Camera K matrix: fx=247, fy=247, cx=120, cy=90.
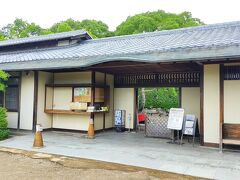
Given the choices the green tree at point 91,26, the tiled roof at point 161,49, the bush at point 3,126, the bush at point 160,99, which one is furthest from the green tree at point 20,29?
the bush at point 3,126

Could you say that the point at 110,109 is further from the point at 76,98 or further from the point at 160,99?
the point at 160,99

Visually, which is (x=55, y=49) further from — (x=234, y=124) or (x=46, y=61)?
(x=234, y=124)

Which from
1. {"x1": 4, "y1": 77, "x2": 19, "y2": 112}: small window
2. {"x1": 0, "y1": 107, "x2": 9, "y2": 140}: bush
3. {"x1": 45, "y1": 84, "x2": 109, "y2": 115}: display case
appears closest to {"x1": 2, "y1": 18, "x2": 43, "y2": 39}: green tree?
{"x1": 4, "y1": 77, "x2": 19, "y2": 112}: small window

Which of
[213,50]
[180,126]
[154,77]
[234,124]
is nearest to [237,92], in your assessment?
[234,124]

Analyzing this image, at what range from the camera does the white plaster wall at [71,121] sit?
10227 millimetres

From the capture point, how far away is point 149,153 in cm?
683

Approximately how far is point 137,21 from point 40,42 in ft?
56.2

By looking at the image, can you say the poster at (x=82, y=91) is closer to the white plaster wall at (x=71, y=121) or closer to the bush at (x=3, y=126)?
the white plaster wall at (x=71, y=121)

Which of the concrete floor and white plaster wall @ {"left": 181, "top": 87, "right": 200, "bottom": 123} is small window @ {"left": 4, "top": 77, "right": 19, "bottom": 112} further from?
white plaster wall @ {"left": 181, "top": 87, "right": 200, "bottom": 123}

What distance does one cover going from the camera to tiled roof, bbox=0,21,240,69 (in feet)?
23.6

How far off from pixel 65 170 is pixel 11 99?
6899 millimetres

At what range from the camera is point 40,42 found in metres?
14.7

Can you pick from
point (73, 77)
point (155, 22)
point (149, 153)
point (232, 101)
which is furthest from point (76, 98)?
point (155, 22)

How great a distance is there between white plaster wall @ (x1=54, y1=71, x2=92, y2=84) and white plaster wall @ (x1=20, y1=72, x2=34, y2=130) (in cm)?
113
